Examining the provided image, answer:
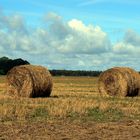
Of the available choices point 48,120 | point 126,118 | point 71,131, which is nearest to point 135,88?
point 126,118

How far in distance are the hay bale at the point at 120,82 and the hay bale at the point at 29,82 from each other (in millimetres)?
3969

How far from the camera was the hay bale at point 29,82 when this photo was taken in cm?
2461

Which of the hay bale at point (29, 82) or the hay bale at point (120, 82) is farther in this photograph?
the hay bale at point (120, 82)

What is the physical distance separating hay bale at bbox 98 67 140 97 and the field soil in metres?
13.1

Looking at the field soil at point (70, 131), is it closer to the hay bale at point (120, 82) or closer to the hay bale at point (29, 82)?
the hay bale at point (29, 82)

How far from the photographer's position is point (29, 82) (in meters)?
24.7

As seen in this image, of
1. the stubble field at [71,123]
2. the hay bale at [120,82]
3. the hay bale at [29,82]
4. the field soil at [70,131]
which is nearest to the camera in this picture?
the field soil at [70,131]

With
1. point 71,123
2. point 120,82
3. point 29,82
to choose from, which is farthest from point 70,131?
point 120,82

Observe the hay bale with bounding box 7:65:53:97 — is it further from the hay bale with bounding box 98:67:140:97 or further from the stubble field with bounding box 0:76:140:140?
the stubble field with bounding box 0:76:140:140

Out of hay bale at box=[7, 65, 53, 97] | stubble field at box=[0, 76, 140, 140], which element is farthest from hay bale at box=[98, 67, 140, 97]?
stubble field at box=[0, 76, 140, 140]

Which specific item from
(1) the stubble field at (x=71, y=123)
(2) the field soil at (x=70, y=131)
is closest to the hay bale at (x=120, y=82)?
(1) the stubble field at (x=71, y=123)

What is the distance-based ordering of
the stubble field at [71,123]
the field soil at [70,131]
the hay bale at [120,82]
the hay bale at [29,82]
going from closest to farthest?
the field soil at [70,131], the stubble field at [71,123], the hay bale at [29,82], the hay bale at [120,82]

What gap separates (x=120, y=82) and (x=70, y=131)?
15.4 meters

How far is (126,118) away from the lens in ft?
48.9
